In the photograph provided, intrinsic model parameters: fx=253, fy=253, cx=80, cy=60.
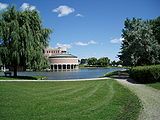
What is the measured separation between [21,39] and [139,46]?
1637 centimetres

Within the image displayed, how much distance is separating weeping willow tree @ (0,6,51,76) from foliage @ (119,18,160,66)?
12.4m

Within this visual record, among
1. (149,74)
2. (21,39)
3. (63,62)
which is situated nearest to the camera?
(149,74)

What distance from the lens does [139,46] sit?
116 ft

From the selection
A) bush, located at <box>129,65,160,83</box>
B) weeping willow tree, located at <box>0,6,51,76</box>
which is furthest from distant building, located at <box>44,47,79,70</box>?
bush, located at <box>129,65,160,83</box>

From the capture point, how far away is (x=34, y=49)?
3578 cm

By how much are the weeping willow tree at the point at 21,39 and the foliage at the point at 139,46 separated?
12420mm

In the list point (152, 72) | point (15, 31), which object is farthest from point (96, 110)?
point (15, 31)

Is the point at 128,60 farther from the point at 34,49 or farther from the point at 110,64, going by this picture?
the point at 110,64

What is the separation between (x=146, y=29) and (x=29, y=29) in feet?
54.1

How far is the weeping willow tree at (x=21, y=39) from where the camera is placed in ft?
113

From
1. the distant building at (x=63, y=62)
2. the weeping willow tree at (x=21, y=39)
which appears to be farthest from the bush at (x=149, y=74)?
the distant building at (x=63, y=62)

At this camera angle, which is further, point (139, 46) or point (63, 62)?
point (63, 62)

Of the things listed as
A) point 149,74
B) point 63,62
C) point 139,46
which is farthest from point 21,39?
point 63,62

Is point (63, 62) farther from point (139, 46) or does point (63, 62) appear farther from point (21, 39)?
point (139, 46)
